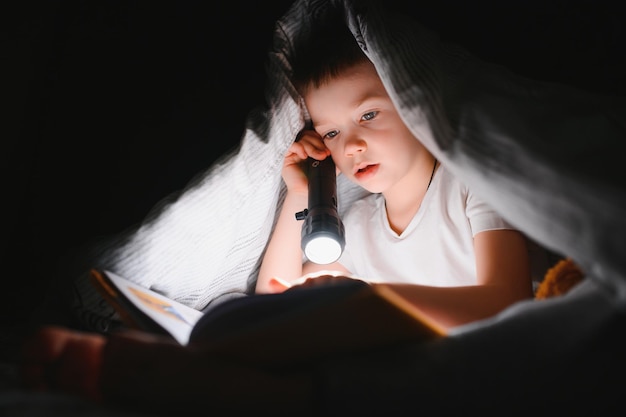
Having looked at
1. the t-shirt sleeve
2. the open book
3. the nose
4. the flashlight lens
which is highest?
the nose

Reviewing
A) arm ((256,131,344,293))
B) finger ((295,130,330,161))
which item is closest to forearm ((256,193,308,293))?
arm ((256,131,344,293))

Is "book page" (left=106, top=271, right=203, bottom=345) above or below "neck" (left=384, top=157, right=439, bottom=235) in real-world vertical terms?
below

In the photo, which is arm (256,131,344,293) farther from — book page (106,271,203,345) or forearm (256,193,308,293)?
book page (106,271,203,345)

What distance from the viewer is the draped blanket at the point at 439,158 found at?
0.53 meters

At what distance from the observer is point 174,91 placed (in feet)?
3.90

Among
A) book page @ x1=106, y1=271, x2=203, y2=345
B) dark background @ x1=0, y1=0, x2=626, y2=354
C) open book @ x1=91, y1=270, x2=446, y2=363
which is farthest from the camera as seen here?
dark background @ x1=0, y1=0, x2=626, y2=354

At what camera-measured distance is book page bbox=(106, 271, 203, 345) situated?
70 centimetres

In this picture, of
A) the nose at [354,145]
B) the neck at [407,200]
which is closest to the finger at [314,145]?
the nose at [354,145]

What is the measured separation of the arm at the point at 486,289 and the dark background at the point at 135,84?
46 centimetres

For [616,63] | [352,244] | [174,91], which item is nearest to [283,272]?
[352,244]

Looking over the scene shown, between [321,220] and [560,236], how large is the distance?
1.69 feet

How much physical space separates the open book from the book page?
0.56 ft

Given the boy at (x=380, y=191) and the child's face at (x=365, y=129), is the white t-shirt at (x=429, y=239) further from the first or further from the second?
the child's face at (x=365, y=129)

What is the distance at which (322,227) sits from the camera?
0.94 m
